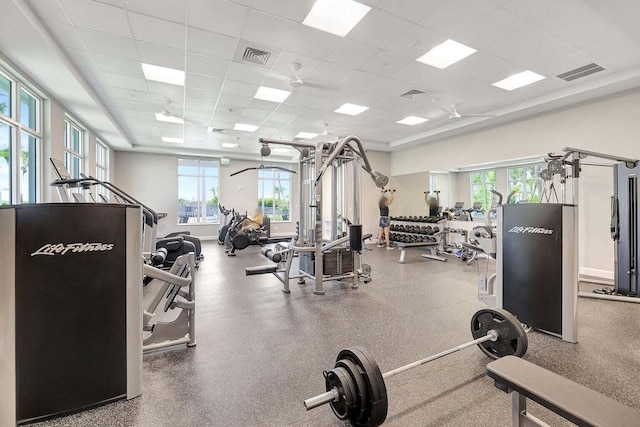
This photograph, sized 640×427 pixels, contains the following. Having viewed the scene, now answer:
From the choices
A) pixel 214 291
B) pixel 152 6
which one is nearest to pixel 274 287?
pixel 214 291

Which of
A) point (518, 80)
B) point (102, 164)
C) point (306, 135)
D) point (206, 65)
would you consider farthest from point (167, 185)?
point (518, 80)

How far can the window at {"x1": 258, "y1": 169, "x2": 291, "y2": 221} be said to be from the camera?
11.6m

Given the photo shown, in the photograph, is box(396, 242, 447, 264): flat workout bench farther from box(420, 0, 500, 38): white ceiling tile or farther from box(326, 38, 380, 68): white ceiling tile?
box(420, 0, 500, 38): white ceiling tile

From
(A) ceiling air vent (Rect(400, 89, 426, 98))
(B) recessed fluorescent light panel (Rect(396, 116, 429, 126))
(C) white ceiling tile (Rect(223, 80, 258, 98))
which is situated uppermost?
(B) recessed fluorescent light panel (Rect(396, 116, 429, 126))

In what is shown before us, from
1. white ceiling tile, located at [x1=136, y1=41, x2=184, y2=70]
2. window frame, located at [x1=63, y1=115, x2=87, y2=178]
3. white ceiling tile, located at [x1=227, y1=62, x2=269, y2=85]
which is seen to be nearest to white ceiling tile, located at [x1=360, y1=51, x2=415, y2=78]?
white ceiling tile, located at [x1=227, y1=62, x2=269, y2=85]

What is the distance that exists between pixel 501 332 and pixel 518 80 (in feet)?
14.6

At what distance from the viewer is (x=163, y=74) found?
449 cm

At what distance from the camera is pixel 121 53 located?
3.85m

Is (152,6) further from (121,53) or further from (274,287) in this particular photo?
(274,287)

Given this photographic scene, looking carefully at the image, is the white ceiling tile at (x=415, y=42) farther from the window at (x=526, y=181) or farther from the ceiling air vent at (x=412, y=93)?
the window at (x=526, y=181)

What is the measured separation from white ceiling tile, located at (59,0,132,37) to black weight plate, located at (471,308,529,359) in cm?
453

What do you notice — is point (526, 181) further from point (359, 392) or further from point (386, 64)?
point (359, 392)

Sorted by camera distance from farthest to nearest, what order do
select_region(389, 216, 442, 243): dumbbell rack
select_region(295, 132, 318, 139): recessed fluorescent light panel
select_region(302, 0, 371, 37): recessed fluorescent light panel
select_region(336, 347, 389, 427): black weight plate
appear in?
select_region(295, 132, 318, 139): recessed fluorescent light panel
select_region(389, 216, 442, 243): dumbbell rack
select_region(302, 0, 371, 37): recessed fluorescent light panel
select_region(336, 347, 389, 427): black weight plate

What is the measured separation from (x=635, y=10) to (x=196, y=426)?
5325 millimetres
